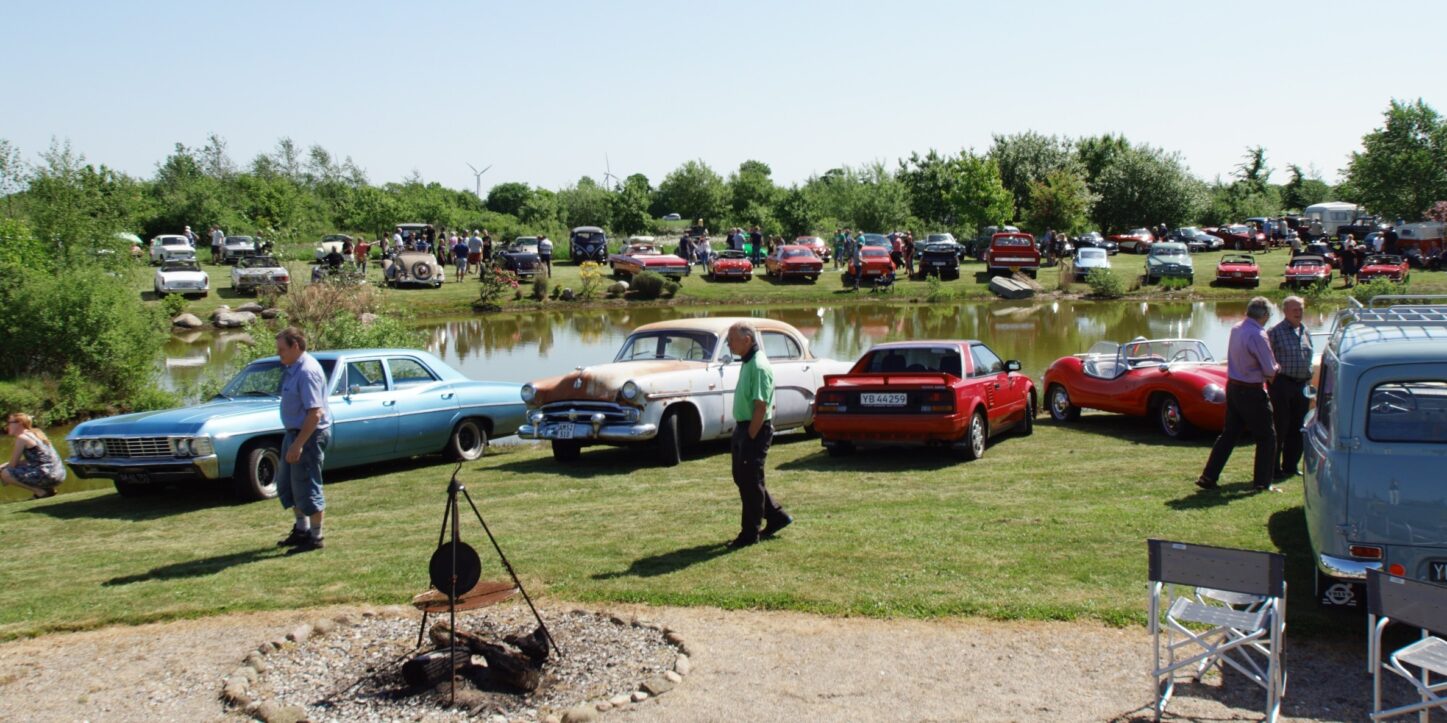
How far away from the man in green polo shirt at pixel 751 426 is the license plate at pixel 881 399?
405 cm

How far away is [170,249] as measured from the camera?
51750mm

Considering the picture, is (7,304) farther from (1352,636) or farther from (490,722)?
(1352,636)

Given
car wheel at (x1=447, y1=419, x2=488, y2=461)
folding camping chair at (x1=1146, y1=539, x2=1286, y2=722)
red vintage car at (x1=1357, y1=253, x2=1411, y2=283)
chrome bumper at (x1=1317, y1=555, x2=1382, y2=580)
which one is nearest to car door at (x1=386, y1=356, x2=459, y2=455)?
car wheel at (x1=447, y1=419, x2=488, y2=461)

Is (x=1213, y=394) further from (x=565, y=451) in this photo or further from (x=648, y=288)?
(x=648, y=288)

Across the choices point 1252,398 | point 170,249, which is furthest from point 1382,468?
point 170,249

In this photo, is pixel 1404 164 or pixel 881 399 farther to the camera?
pixel 1404 164

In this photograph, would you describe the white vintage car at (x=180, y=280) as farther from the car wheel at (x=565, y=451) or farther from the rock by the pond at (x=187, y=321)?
the car wheel at (x=565, y=451)

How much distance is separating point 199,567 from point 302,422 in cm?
137

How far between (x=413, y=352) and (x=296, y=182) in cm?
9728

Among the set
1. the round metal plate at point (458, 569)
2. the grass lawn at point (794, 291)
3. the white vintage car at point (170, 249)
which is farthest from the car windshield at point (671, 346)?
the white vintage car at point (170, 249)

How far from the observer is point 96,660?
270 inches

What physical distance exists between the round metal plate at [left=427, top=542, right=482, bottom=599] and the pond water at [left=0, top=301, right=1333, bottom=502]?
16.2 meters

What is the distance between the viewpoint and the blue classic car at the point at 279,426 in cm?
1139

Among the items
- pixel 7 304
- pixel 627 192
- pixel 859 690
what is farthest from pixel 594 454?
pixel 627 192
